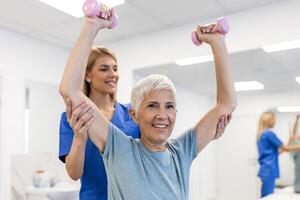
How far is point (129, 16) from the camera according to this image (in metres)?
2.78

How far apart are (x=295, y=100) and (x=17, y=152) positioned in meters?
2.45

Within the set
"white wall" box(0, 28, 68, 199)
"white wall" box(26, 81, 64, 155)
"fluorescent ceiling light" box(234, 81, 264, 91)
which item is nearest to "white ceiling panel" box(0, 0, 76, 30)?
"white wall" box(0, 28, 68, 199)

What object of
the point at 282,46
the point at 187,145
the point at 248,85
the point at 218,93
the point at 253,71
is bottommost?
the point at 187,145

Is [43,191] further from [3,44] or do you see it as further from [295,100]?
[295,100]

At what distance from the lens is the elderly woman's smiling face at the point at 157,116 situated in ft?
2.97

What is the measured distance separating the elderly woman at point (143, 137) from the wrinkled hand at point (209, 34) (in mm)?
219

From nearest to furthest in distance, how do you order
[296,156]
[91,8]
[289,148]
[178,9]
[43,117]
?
[91,8]
[296,156]
[289,148]
[178,9]
[43,117]

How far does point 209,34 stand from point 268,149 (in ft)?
5.38

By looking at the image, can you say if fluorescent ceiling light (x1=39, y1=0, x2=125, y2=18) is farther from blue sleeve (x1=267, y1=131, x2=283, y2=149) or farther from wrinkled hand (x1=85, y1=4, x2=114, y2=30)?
wrinkled hand (x1=85, y1=4, x2=114, y2=30)

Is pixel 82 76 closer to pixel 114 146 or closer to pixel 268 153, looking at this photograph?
pixel 114 146

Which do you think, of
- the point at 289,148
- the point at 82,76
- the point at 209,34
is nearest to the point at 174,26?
the point at 289,148

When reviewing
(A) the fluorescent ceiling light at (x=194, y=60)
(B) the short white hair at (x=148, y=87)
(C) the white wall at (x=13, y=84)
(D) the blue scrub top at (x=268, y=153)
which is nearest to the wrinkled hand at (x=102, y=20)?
(B) the short white hair at (x=148, y=87)

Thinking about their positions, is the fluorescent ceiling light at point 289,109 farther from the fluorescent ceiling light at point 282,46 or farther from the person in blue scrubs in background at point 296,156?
the fluorescent ceiling light at point 282,46

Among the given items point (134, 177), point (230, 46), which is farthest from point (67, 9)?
point (134, 177)
